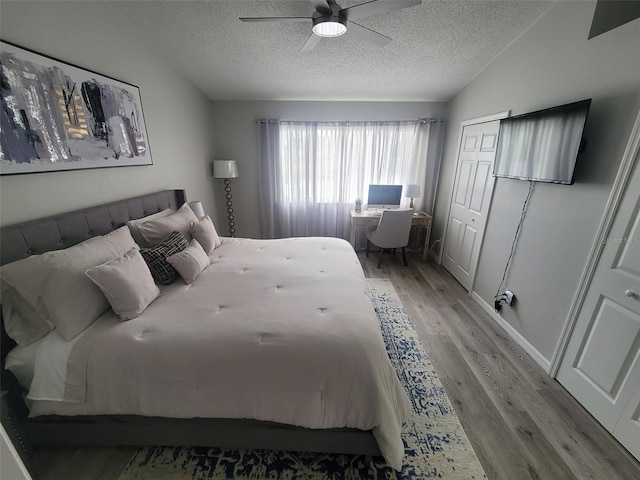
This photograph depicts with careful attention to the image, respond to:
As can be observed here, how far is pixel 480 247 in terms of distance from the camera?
2.69 metres

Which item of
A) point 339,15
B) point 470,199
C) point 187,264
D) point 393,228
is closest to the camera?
point 339,15

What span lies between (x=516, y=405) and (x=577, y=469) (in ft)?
1.11

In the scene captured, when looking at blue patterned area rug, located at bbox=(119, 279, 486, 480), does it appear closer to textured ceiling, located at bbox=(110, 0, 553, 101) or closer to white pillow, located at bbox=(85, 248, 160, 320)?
white pillow, located at bbox=(85, 248, 160, 320)

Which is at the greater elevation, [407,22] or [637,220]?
[407,22]

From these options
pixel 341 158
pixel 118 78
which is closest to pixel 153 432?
pixel 118 78

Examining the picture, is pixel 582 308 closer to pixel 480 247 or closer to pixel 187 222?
pixel 480 247

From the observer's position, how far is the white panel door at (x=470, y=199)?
263cm

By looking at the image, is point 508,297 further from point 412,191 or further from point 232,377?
point 232,377

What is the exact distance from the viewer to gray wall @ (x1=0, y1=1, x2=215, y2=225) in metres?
1.34

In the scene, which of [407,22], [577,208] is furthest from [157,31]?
[577,208]

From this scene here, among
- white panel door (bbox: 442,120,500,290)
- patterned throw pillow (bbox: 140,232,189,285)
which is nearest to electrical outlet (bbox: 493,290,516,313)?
white panel door (bbox: 442,120,500,290)

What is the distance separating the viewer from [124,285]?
1.30 meters

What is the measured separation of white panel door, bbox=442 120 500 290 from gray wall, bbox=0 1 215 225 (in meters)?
3.39

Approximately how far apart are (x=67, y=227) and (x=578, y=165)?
3293 millimetres
